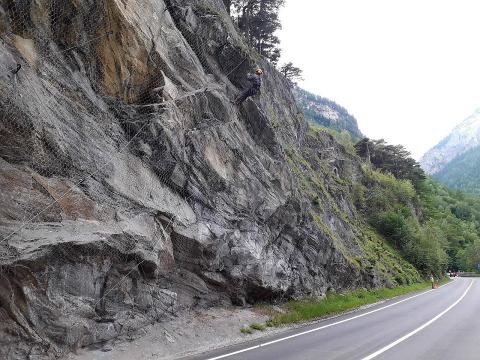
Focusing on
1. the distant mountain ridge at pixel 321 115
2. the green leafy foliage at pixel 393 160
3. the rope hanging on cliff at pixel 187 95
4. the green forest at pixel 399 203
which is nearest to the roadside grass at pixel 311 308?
the rope hanging on cliff at pixel 187 95

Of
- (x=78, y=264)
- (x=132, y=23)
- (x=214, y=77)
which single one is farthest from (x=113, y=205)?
(x=214, y=77)

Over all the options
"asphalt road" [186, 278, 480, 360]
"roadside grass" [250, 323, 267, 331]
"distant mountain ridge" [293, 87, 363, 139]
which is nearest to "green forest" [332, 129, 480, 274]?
"asphalt road" [186, 278, 480, 360]

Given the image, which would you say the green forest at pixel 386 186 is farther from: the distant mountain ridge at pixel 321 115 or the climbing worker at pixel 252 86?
the distant mountain ridge at pixel 321 115

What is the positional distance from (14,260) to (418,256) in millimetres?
46196

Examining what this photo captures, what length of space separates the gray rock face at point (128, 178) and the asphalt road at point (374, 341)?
A: 2686 millimetres

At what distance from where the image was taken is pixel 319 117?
170750mm

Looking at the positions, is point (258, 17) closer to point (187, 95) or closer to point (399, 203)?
point (187, 95)

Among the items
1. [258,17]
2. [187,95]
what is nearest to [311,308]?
[187,95]

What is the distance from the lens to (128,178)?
1215 cm

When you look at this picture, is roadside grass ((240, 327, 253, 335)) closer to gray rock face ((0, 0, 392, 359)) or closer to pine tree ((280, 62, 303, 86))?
gray rock face ((0, 0, 392, 359))

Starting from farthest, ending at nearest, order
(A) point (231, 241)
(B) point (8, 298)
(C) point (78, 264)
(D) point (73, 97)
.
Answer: (A) point (231, 241)
(D) point (73, 97)
(C) point (78, 264)
(B) point (8, 298)

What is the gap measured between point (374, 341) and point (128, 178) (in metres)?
8.32

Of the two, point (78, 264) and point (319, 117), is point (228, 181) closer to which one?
point (78, 264)

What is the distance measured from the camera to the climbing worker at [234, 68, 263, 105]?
18047 millimetres
